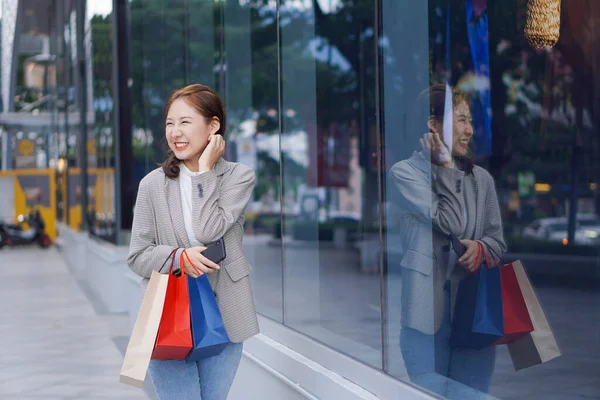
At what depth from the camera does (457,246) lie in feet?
10.1

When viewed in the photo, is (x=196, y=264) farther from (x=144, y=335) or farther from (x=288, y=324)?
(x=288, y=324)

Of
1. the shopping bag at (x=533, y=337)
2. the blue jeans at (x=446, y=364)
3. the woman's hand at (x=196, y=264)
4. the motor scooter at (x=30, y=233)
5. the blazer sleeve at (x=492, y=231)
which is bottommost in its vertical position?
the motor scooter at (x=30, y=233)

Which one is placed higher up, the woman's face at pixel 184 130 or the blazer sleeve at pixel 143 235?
the woman's face at pixel 184 130

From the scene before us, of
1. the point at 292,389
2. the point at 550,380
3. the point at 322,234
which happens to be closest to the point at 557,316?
the point at 550,380

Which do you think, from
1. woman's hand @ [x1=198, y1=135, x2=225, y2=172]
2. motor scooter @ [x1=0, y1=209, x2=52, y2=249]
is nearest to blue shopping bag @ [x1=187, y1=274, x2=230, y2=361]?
woman's hand @ [x1=198, y1=135, x2=225, y2=172]

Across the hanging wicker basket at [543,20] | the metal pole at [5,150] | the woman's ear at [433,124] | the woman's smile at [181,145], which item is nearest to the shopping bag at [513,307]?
the woman's ear at [433,124]

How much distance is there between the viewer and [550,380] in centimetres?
441

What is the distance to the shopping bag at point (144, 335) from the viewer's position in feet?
9.32

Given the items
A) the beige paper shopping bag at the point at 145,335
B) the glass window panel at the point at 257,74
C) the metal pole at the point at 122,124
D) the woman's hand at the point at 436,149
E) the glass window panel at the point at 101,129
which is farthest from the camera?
the glass window panel at the point at 101,129

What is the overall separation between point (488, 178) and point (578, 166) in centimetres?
1209

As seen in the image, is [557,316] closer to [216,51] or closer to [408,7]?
[216,51]

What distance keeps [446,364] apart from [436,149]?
76 cm

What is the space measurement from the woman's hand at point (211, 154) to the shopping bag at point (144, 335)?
40 centimetres

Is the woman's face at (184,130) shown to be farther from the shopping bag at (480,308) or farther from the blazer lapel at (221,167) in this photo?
the shopping bag at (480,308)
